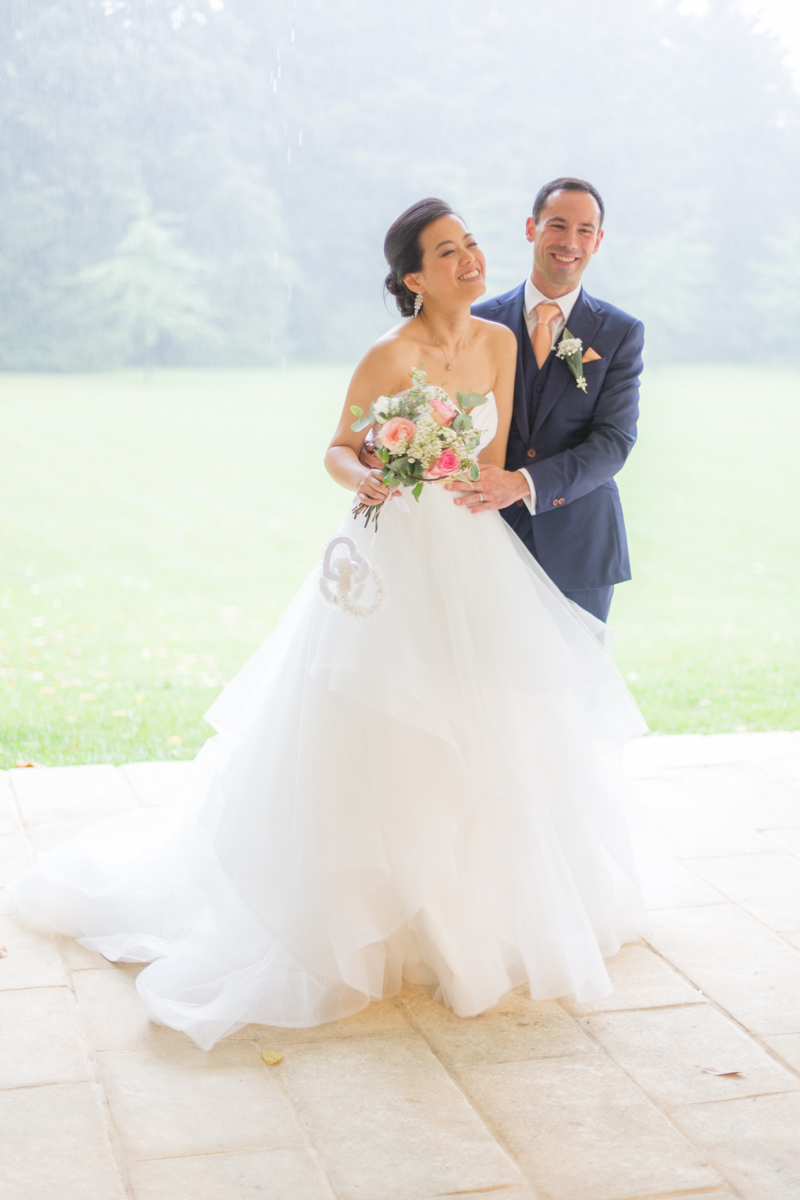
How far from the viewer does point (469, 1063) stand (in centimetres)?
264

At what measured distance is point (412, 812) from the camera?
2.81 metres

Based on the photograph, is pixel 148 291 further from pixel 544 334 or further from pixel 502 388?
pixel 502 388

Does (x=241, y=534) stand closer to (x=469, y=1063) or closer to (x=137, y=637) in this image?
(x=137, y=637)

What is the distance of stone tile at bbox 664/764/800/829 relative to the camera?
4.25 m

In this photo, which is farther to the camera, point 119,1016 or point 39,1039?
point 119,1016

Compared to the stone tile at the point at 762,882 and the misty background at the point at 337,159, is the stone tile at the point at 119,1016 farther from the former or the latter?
the misty background at the point at 337,159

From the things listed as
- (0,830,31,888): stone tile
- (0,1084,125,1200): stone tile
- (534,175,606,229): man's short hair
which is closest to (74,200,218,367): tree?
(0,830,31,888): stone tile

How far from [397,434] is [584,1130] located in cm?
152

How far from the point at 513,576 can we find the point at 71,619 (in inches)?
244

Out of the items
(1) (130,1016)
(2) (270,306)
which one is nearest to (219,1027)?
(1) (130,1016)

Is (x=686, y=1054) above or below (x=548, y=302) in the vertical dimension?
below

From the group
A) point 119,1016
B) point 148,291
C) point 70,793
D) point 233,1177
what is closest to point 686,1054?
point 233,1177

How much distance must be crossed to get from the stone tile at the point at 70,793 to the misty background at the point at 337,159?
18.3ft

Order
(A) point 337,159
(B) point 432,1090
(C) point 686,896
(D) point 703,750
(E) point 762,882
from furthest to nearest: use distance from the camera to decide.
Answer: (A) point 337,159, (D) point 703,750, (E) point 762,882, (C) point 686,896, (B) point 432,1090
